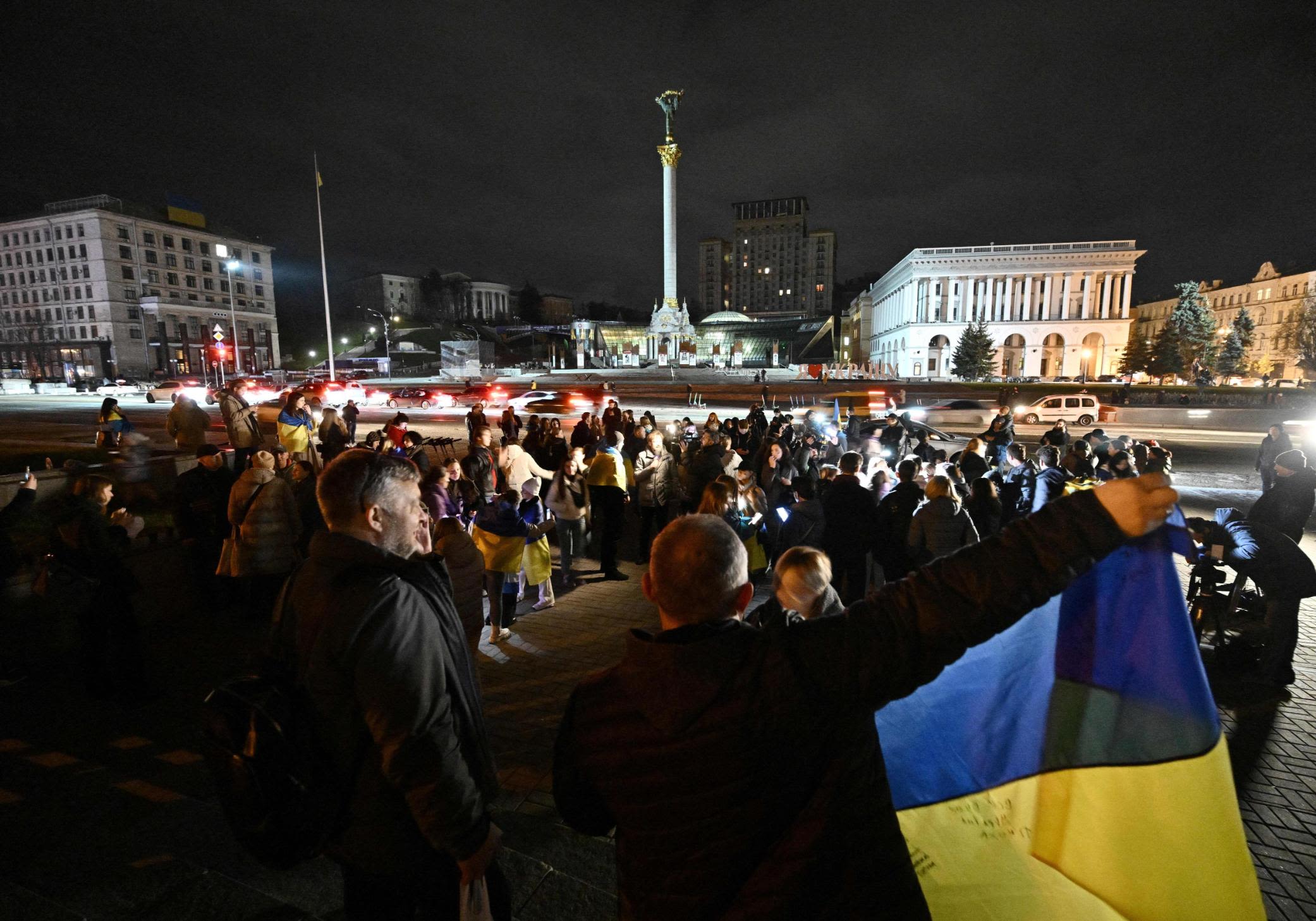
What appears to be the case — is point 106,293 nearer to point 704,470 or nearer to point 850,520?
point 704,470

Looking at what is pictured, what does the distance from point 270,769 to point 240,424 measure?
372 inches

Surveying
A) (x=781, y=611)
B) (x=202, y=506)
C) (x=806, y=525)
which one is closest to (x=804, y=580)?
(x=781, y=611)

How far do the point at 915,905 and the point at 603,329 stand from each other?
108m

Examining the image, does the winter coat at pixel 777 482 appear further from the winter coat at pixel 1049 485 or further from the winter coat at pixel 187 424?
the winter coat at pixel 187 424

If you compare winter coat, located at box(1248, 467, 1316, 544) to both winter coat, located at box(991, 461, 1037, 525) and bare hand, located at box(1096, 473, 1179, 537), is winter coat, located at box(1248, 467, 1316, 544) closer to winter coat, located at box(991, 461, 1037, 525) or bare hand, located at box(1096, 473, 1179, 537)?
winter coat, located at box(991, 461, 1037, 525)

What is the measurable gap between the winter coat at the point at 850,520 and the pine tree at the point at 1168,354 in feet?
237

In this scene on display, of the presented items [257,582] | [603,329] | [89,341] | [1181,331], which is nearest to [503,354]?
[603,329]

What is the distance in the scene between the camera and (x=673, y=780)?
142 cm

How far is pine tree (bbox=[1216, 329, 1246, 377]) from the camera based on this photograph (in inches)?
2345

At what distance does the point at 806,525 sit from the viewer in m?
6.71

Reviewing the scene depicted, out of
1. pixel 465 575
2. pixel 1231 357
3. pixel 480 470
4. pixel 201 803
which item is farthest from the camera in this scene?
pixel 1231 357

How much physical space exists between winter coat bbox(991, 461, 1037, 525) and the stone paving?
3.02 meters

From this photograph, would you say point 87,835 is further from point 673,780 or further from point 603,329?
point 603,329

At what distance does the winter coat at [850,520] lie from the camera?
6340mm
